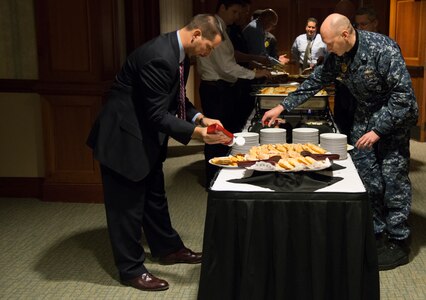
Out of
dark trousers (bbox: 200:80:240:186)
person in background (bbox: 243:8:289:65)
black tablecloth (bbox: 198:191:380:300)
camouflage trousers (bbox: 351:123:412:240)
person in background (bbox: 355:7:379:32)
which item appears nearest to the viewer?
black tablecloth (bbox: 198:191:380:300)

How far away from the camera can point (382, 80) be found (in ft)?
8.84

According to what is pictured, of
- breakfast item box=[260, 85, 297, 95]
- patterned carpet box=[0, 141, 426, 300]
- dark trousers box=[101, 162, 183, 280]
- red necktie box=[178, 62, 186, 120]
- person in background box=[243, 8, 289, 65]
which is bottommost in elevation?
patterned carpet box=[0, 141, 426, 300]

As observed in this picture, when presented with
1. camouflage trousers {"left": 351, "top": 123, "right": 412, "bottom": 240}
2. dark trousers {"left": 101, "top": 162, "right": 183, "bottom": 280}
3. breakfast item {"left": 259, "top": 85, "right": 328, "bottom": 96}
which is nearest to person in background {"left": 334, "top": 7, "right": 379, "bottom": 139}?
breakfast item {"left": 259, "top": 85, "right": 328, "bottom": 96}

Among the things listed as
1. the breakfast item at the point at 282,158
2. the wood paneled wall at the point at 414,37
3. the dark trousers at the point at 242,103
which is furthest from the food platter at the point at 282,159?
the wood paneled wall at the point at 414,37

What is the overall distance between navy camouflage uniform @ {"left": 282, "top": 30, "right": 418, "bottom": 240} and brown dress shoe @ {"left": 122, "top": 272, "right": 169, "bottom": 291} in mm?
1017

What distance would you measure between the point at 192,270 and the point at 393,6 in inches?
197

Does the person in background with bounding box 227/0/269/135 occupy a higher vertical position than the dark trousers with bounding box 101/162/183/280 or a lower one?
higher

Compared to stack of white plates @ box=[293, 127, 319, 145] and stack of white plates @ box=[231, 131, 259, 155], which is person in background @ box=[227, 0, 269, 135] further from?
stack of white plates @ box=[231, 131, 259, 155]

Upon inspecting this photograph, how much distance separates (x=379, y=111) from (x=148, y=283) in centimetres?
132

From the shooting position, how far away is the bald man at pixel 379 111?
8.68ft

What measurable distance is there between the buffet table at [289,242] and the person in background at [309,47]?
14.4 feet

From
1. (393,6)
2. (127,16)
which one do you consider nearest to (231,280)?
(127,16)

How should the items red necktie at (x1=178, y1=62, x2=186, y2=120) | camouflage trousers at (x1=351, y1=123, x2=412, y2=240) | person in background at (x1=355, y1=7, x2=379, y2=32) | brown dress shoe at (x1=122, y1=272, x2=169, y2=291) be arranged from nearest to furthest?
red necktie at (x1=178, y1=62, x2=186, y2=120) < brown dress shoe at (x1=122, y1=272, x2=169, y2=291) < camouflage trousers at (x1=351, y1=123, x2=412, y2=240) < person in background at (x1=355, y1=7, x2=379, y2=32)

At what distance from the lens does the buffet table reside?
1.95 m
